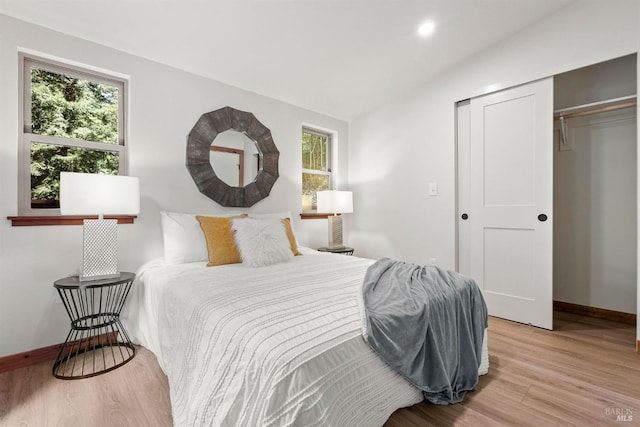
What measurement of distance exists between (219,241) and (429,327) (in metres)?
1.62

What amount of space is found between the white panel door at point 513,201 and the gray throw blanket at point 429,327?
125cm

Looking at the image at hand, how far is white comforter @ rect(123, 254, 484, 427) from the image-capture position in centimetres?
99

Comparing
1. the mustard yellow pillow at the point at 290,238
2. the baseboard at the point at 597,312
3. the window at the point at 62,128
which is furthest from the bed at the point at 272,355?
the baseboard at the point at 597,312

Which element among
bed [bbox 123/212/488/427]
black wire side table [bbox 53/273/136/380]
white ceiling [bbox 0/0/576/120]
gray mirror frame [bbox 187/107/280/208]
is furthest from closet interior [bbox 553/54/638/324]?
black wire side table [bbox 53/273/136/380]

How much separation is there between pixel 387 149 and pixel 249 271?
2.49 metres

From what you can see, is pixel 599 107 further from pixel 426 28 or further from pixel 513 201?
pixel 426 28

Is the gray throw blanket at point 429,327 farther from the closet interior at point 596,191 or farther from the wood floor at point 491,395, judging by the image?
the closet interior at point 596,191

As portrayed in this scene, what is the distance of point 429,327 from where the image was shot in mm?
1474

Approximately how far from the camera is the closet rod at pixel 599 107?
8.15 feet

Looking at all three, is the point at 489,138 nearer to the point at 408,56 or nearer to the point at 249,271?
the point at 408,56

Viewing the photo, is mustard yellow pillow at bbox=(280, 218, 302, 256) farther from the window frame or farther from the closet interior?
the closet interior

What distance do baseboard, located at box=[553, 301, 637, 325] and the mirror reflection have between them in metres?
3.53

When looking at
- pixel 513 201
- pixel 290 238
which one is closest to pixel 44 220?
pixel 290 238

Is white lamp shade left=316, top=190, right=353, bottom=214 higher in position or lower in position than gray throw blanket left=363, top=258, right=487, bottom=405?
higher
